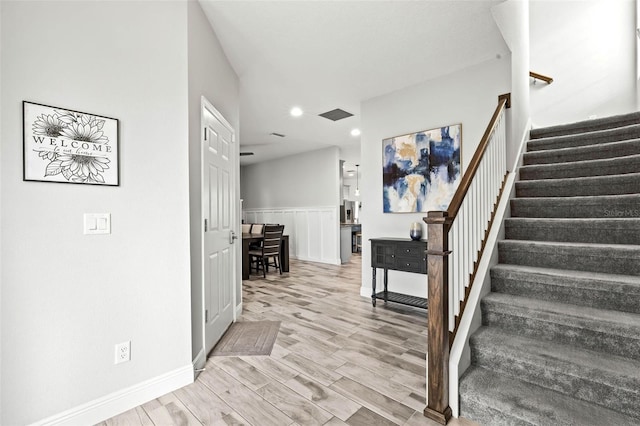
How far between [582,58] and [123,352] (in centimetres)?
635

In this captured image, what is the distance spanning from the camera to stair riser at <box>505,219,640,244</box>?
2.17m

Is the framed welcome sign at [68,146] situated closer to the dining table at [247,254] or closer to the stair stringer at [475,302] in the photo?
the stair stringer at [475,302]

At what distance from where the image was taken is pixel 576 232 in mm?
2367

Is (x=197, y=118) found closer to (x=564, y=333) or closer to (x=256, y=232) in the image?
(x=564, y=333)

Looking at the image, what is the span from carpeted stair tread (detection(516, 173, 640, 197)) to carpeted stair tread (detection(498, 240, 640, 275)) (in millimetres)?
671

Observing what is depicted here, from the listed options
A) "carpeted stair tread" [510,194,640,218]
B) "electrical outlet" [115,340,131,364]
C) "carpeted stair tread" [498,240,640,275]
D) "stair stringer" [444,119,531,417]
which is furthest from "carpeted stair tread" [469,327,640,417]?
"electrical outlet" [115,340,131,364]

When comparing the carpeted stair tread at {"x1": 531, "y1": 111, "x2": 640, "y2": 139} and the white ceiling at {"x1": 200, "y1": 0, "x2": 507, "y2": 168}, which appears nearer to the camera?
the white ceiling at {"x1": 200, "y1": 0, "x2": 507, "y2": 168}

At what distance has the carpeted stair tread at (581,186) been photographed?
247cm

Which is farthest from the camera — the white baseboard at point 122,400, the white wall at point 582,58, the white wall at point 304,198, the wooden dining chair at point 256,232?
the white wall at point 304,198

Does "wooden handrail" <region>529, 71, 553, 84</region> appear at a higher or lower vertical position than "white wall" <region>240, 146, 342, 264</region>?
higher

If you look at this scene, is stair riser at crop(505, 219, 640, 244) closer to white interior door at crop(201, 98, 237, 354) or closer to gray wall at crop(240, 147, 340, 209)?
white interior door at crop(201, 98, 237, 354)

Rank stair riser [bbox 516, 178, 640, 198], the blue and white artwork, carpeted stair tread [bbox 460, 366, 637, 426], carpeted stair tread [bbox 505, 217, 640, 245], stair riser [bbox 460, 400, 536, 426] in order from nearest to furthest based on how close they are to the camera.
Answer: carpeted stair tread [bbox 460, 366, 637, 426] < stair riser [bbox 460, 400, 536, 426] < carpeted stair tread [bbox 505, 217, 640, 245] < stair riser [bbox 516, 178, 640, 198] < the blue and white artwork

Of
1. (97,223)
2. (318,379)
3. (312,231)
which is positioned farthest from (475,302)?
(312,231)

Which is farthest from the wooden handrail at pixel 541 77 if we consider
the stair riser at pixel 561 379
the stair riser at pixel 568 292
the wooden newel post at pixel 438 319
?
the stair riser at pixel 561 379
